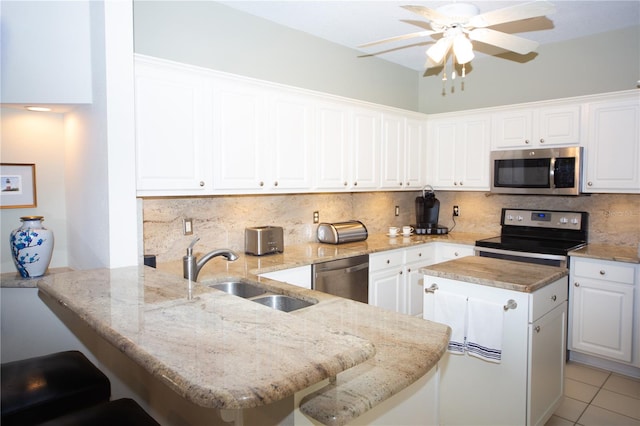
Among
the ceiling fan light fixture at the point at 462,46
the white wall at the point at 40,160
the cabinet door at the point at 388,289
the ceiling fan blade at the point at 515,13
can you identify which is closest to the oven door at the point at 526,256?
the cabinet door at the point at 388,289

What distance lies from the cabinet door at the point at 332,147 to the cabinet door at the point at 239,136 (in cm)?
60

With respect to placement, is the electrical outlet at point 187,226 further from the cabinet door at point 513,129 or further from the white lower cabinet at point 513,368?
the cabinet door at point 513,129

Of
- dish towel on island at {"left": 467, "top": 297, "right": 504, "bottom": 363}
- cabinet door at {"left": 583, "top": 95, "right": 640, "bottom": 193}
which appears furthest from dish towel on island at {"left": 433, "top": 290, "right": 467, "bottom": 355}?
cabinet door at {"left": 583, "top": 95, "right": 640, "bottom": 193}

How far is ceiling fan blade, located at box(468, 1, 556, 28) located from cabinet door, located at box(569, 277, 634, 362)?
88.1 inches

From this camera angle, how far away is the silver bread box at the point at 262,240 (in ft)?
10.5

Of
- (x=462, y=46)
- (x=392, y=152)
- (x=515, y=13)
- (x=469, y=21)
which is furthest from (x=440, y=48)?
(x=392, y=152)

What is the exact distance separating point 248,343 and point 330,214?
3249 millimetres

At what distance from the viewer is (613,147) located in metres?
3.55

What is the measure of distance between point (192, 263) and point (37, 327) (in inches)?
38.8

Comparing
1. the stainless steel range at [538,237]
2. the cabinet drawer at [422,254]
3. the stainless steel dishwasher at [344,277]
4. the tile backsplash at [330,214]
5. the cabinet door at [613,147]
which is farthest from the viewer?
the cabinet drawer at [422,254]

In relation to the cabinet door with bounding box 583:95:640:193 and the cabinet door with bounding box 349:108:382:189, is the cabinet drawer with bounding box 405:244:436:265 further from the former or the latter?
the cabinet door with bounding box 583:95:640:193

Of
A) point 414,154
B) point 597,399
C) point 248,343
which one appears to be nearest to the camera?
point 248,343

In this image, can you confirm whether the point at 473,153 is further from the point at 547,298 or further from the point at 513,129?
the point at 547,298

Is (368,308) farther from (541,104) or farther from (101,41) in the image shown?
(541,104)
